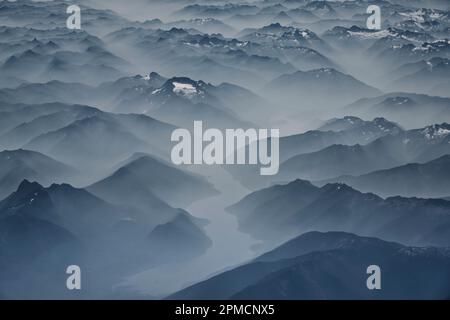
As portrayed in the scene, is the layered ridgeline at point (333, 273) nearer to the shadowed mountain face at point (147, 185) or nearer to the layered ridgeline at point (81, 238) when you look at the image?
the layered ridgeline at point (81, 238)

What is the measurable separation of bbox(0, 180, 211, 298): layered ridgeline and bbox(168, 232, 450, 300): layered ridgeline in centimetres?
224

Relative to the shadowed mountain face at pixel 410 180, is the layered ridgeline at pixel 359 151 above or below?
above

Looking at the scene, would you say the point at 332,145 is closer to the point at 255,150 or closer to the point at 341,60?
the point at 255,150

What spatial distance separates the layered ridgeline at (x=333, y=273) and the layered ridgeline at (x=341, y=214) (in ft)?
2.56

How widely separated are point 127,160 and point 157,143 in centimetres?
282

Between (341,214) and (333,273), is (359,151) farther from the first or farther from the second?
(333,273)

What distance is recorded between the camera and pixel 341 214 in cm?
2155

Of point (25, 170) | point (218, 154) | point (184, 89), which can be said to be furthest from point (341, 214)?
point (184, 89)

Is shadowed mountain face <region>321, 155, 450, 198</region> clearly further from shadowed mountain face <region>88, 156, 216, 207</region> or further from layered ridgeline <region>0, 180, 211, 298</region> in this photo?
layered ridgeline <region>0, 180, 211, 298</region>

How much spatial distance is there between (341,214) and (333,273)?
523cm

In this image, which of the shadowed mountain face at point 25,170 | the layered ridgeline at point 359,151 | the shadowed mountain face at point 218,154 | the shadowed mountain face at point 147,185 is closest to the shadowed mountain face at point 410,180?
the shadowed mountain face at point 218,154

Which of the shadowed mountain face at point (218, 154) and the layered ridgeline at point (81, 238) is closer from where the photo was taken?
the layered ridgeline at point (81, 238)

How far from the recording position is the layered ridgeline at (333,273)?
14.9 m
